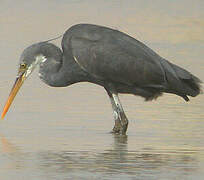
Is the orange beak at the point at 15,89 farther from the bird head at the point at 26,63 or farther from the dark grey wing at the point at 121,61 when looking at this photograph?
the dark grey wing at the point at 121,61

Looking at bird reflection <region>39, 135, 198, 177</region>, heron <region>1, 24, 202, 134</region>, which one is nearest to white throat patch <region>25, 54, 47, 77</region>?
heron <region>1, 24, 202, 134</region>

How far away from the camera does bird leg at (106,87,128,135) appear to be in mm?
13672

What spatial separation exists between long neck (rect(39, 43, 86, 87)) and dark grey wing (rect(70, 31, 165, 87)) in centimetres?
20

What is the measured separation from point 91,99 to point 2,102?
1300 mm

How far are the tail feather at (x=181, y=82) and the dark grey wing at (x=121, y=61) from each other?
98mm

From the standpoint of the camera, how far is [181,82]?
1423 centimetres

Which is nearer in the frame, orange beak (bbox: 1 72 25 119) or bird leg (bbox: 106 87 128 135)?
bird leg (bbox: 106 87 128 135)

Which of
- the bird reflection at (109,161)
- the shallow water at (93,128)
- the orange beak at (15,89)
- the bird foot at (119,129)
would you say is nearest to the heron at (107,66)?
the orange beak at (15,89)

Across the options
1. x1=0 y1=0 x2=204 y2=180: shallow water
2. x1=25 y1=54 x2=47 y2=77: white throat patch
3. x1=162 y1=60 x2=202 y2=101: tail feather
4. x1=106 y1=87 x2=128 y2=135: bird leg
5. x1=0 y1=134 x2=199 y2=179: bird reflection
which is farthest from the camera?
x1=25 y1=54 x2=47 y2=77: white throat patch

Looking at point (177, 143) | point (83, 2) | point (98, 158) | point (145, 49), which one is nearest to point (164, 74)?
point (145, 49)

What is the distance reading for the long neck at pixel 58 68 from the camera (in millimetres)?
14219

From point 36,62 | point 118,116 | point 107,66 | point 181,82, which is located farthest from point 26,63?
point 181,82

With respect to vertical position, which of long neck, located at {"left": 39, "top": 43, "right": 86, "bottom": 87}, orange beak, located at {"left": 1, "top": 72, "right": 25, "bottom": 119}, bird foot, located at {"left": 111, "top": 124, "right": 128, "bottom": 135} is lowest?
bird foot, located at {"left": 111, "top": 124, "right": 128, "bottom": 135}

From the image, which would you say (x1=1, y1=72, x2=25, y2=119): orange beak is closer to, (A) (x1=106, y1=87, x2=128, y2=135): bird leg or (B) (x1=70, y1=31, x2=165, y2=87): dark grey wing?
(B) (x1=70, y1=31, x2=165, y2=87): dark grey wing
